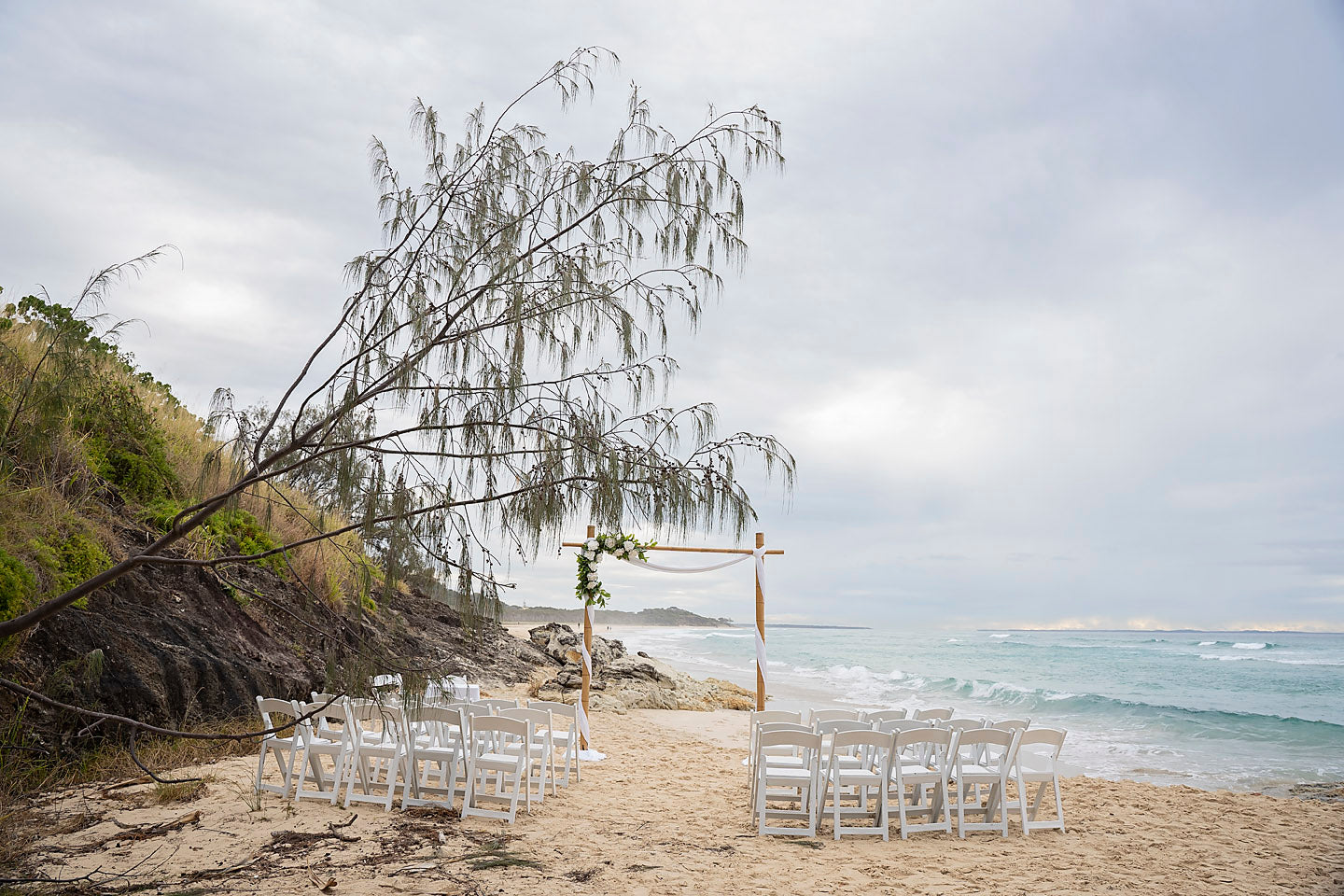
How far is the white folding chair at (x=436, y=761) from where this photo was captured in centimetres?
617

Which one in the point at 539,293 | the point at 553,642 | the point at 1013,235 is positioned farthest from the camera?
the point at 553,642

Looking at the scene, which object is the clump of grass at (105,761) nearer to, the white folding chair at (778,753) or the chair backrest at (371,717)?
the chair backrest at (371,717)

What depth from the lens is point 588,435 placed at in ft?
12.9

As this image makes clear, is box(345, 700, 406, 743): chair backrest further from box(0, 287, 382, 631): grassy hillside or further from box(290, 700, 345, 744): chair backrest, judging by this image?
A: box(0, 287, 382, 631): grassy hillside

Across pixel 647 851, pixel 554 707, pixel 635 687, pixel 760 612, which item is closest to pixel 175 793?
pixel 554 707

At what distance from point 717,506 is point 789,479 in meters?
0.39

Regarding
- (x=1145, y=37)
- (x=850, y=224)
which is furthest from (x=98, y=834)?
(x=1145, y=37)

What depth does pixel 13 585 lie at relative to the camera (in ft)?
21.3

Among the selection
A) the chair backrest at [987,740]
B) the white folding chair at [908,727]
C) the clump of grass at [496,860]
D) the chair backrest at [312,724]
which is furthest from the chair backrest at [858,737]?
the chair backrest at [312,724]

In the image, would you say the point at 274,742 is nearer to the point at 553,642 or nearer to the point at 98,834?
the point at 98,834

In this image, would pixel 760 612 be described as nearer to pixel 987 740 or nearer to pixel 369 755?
pixel 987 740

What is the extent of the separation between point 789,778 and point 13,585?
6.56 m

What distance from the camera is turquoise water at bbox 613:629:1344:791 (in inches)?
502

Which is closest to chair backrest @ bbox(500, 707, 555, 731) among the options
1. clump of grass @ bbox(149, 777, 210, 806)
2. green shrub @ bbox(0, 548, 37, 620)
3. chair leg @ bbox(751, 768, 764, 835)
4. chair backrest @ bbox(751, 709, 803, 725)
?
chair leg @ bbox(751, 768, 764, 835)
